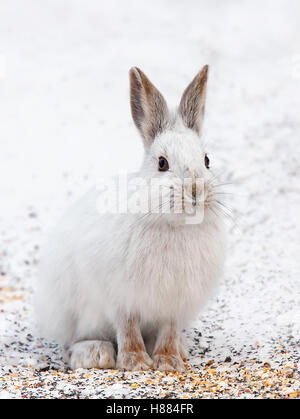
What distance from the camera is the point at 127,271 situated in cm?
340

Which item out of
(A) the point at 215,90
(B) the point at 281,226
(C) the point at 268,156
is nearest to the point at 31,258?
(B) the point at 281,226

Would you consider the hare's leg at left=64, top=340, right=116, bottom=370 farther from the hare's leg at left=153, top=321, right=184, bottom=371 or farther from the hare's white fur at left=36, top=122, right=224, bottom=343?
the hare's leg at left=153, top=321, right=184, bottom=371

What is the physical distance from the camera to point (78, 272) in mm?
3707

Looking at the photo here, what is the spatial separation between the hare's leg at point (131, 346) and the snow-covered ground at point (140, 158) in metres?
0.19

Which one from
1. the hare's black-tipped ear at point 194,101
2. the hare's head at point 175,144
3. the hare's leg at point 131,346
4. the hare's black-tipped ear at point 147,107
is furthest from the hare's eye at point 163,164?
the hare's leg at point 131,346

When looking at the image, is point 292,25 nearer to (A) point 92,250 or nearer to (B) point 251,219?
(B) point 251,219

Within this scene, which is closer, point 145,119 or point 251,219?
point 145,119

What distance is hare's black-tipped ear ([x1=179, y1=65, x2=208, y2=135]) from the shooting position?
3598 mm

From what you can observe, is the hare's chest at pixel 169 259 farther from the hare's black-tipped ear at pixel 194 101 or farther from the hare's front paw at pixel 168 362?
the hare's black-tipped ear at pixel 194 101

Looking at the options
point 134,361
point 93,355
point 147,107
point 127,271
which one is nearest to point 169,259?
point 127,271

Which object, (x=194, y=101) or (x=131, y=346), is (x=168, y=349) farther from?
(x=194, y=101)

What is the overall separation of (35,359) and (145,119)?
171 cm

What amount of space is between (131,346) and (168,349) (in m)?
0.24

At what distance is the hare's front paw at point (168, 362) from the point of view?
11.4 feet
